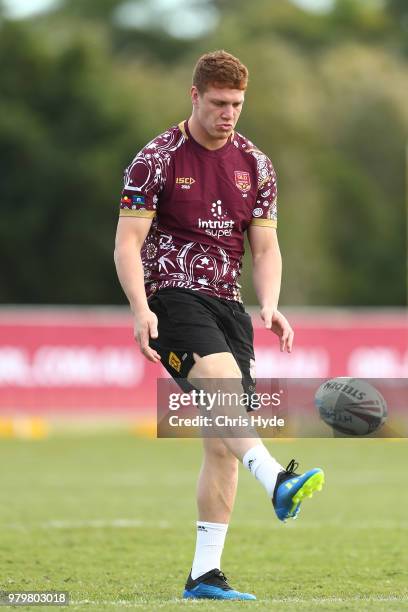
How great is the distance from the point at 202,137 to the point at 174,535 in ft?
13.4

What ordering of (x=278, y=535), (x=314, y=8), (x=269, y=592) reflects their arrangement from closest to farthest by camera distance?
(x=269, y=592) → (x=278, y=535) → (x=314, y=8)

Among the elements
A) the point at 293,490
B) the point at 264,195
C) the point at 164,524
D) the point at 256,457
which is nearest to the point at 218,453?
the point at 256,457

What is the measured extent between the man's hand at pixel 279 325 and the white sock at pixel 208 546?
98 centimetres

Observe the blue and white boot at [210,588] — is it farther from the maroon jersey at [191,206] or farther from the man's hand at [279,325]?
the maroon jersey at [191,206]

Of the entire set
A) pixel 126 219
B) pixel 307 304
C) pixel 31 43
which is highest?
pixel 31 43

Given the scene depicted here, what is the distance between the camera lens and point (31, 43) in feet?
202

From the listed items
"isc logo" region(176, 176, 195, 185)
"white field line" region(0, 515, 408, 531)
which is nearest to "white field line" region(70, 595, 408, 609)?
"isc logo" region(176, 176, 195, 185)

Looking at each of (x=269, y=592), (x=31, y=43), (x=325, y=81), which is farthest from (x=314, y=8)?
(x=269, y=592)

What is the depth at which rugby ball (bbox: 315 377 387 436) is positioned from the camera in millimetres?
7418

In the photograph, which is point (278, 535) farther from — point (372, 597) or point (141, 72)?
point (141, 72)

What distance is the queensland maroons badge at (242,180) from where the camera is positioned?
7.69m

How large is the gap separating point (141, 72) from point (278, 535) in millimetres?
63176

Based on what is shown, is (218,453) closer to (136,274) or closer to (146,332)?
(146,332)

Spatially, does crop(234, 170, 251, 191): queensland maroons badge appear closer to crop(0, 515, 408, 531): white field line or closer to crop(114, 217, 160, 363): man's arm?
crop(114, 217, 160, 363): man's arm
